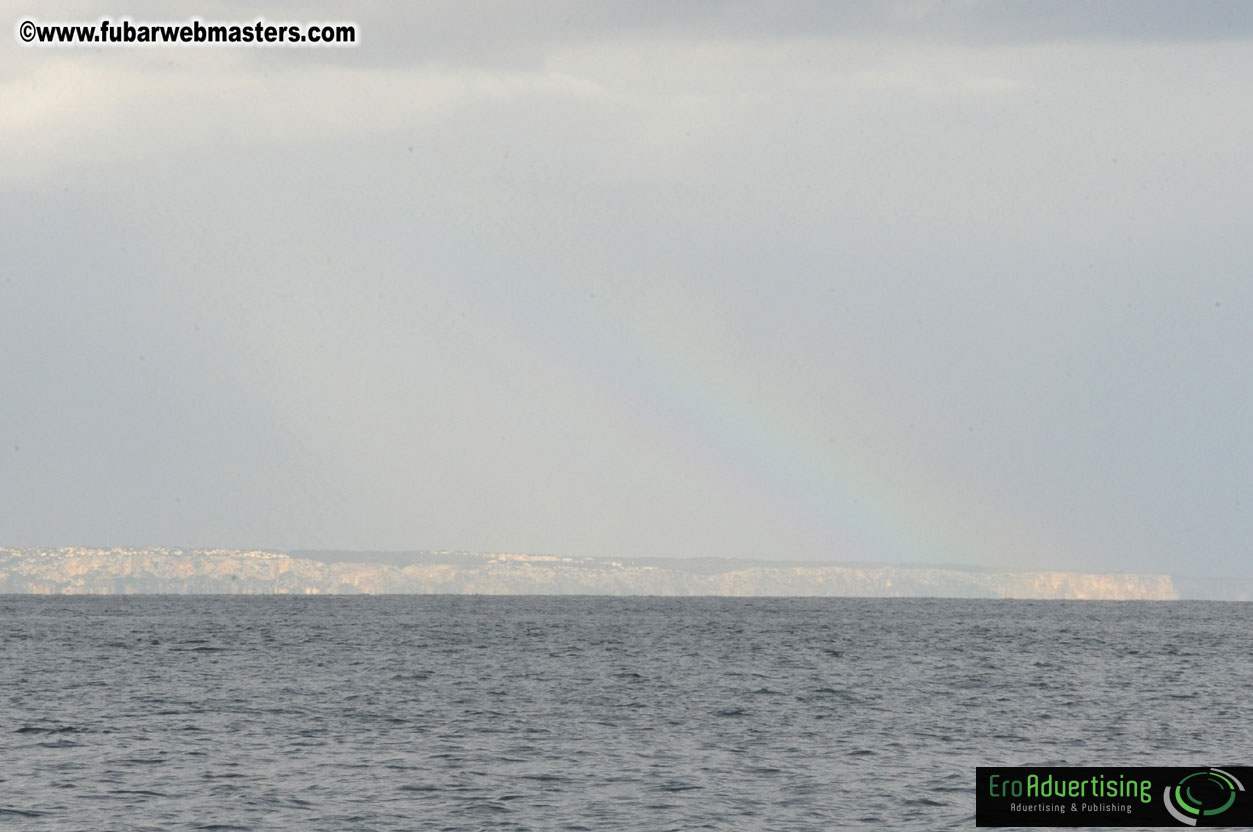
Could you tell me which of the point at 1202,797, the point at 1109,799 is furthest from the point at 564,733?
the point at 1202,797

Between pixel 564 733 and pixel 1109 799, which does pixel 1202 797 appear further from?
pixel 564 733

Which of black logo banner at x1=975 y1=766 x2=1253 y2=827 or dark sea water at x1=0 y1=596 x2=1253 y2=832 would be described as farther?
dark sea water at x1=0 y1=596 x2=1253 y2=832

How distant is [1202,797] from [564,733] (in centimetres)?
2653

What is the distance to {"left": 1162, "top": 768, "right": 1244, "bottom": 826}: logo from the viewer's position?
38469 millimetres

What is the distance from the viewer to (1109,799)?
4034 centimetres

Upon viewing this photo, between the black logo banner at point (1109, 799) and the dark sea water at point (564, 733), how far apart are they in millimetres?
1224

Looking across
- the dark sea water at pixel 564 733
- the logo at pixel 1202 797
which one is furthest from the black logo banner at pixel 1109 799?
the dark sea water at pixel 564 733

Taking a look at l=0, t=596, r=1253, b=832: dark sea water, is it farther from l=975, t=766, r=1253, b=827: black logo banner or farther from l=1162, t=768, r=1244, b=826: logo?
l=1162, t=768, r=1244, b=826: logo

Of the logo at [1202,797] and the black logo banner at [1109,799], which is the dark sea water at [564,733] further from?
the logo at [1202,797]

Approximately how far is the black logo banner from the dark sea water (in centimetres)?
122

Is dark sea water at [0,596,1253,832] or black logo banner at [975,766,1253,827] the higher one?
black logo banner at [975,766,1253,827]

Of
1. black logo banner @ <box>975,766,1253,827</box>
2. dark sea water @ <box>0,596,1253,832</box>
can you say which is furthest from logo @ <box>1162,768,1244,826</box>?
dark sea water @ <box>0,596,1253,832</box>

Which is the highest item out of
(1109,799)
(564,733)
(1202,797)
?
(1202,797)

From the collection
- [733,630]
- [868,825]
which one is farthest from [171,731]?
[733,630]
